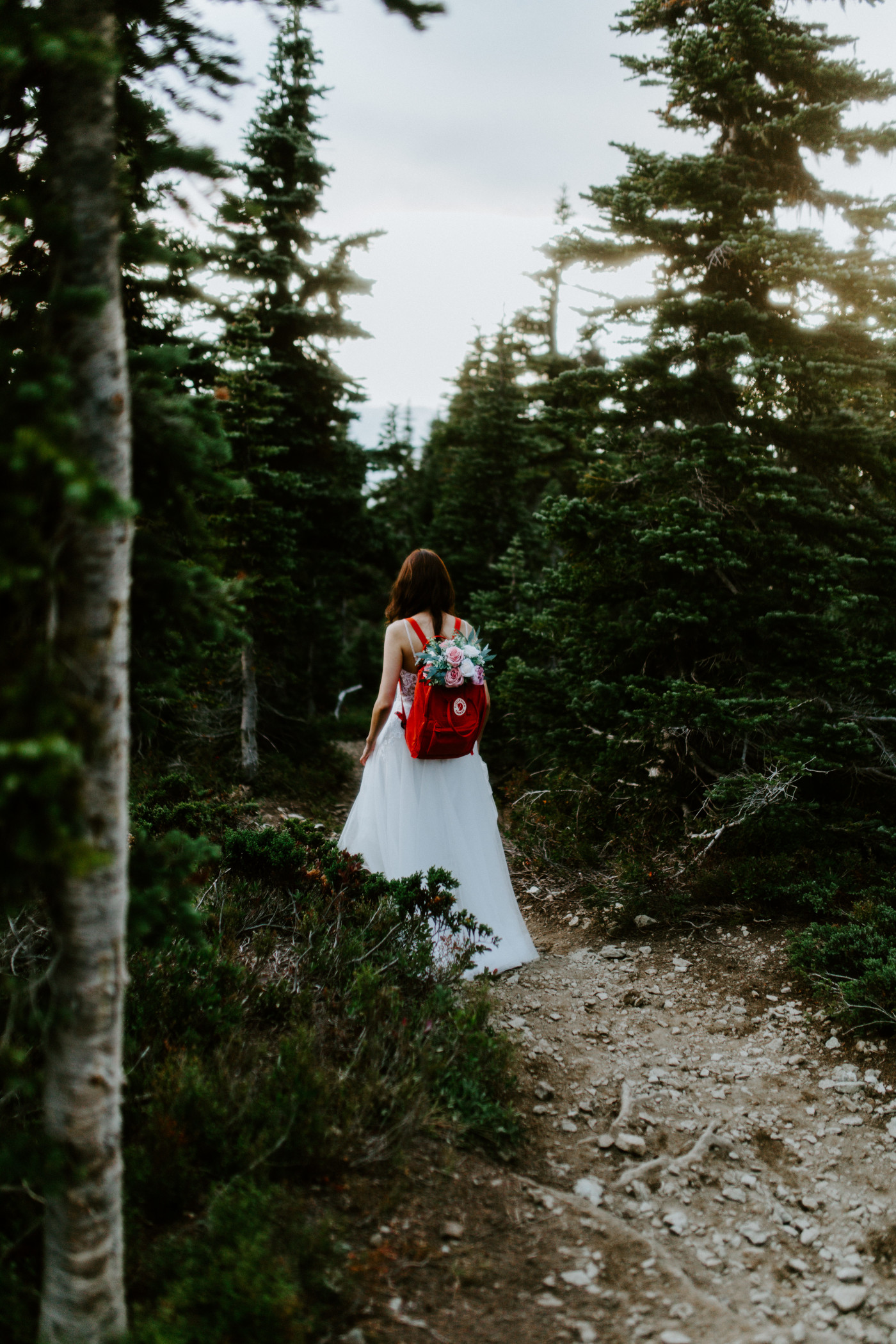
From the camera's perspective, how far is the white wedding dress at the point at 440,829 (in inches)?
231

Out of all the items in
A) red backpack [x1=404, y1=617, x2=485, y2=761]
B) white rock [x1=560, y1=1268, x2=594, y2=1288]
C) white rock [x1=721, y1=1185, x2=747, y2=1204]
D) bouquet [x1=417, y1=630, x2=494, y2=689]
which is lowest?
white rock [x1=721, y1=1185, x2=747, y2=1204]

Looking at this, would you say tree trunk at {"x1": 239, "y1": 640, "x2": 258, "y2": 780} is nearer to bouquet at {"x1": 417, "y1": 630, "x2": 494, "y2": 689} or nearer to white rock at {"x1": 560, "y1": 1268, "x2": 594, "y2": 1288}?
bouquet at {"x1": 417, "y1": 630, "x2": 494, "y2": 689}

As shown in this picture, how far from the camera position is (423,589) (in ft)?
18.9

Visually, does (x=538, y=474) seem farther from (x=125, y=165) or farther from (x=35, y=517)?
(x=35, y=517)

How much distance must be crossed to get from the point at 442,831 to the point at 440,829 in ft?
0.09

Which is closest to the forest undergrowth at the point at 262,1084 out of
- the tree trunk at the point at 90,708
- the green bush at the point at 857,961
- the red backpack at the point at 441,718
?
the tree trunk at the point at 90,708

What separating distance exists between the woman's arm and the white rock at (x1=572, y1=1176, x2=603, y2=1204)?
305cm

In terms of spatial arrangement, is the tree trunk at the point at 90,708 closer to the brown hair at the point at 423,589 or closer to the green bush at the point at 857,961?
the brown hair at the point at 423,589

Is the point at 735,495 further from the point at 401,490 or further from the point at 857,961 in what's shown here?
the point at 401,490

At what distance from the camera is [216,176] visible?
3000 millimetres

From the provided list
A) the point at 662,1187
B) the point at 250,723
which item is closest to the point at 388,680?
the point at 662,1187

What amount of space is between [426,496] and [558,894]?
22.3 meters

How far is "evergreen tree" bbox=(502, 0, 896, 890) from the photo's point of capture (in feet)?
22.5

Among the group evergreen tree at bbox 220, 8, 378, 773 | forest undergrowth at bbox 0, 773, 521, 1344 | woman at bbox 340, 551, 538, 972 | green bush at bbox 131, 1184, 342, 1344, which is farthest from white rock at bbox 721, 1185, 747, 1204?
evergreen tree at bbox 220, 8, 378, 773
